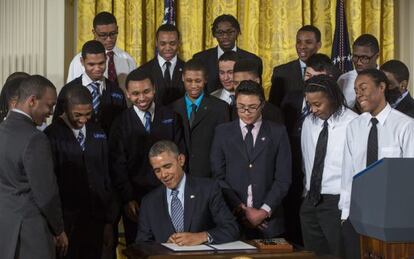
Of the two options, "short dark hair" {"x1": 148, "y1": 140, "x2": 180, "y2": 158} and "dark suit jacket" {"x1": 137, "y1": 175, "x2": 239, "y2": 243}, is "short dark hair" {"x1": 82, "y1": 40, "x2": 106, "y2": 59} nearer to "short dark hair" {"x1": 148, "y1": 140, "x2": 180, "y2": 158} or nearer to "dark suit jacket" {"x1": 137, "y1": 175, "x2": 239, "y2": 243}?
"short dark hair" {"x1": 148, "y1": 140, "x2": 180, "y2": 158}

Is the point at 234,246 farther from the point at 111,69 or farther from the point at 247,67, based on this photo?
the point at 111,69

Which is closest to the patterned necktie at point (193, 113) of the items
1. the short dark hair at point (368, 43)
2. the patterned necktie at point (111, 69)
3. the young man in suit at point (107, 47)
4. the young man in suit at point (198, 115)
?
the young man in suit at point (198, 115)

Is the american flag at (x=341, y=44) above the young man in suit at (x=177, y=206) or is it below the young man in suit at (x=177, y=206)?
above

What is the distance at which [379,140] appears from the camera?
4.68 metres

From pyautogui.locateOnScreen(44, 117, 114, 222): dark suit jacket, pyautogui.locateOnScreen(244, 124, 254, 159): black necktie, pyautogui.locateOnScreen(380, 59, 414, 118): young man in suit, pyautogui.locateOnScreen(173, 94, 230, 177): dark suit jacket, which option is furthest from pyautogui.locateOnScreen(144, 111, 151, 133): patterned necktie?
pyautogui.locateOnScreen(380, 59, 414, 118): young man in suit

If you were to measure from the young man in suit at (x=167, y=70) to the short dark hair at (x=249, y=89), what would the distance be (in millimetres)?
818

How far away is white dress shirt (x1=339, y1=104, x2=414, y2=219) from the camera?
15.1ft

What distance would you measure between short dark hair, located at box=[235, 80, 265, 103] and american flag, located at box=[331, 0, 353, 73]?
1823 millimetres

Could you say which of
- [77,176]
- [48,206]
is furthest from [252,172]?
[48,206]

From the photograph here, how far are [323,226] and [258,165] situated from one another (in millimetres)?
557

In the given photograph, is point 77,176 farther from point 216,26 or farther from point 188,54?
point 188,54

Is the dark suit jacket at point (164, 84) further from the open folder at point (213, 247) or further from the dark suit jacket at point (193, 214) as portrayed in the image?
the open folder at point (213, 247)

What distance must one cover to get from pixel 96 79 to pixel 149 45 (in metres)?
1.65

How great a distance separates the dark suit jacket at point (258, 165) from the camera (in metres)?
5.16
